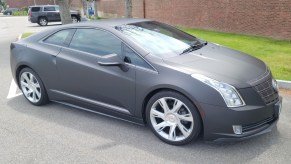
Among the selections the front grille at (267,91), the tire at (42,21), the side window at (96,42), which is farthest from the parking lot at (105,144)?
the tire at (42,21)

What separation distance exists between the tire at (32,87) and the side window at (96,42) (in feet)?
3.22

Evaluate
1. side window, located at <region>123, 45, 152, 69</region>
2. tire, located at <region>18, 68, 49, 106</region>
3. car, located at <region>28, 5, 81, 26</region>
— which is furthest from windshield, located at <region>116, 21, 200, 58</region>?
car, located at <region>28, 5, 81, 26</region>

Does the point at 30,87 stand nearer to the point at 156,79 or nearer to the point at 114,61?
the point at 114,61

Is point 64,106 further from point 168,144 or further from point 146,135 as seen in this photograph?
point 168,144

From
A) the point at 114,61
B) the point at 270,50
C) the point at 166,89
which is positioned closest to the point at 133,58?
the point at 114,61

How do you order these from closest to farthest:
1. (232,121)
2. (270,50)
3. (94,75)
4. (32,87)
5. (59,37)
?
1. (232,121)
2. (94,75)
3. (59,37)
4. (32,87)
5. (270,50)

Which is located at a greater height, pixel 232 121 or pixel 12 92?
pixel 232 121

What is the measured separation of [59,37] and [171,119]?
2.34 m

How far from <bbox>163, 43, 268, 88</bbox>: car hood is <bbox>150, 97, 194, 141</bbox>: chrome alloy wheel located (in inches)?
17.0

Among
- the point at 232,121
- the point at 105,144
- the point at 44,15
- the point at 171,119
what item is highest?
the point at 232,121

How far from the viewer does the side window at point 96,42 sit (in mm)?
4211

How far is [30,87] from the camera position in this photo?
17.5 ft

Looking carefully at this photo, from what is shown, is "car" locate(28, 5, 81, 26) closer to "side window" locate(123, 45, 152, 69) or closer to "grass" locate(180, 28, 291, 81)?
"grass" locate(180, 28, 291, 81)

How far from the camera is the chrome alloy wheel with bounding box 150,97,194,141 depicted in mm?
3633
